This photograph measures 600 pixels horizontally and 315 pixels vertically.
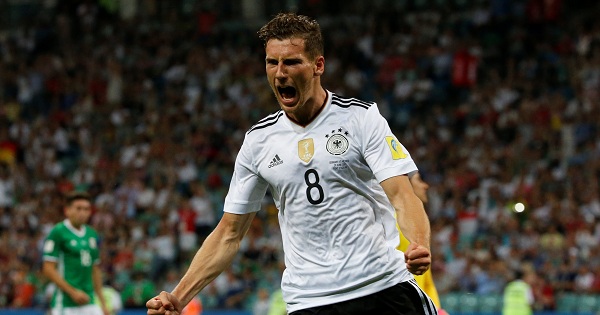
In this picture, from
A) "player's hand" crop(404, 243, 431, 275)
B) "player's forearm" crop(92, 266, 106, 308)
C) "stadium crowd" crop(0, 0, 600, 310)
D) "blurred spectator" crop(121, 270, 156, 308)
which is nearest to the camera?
"player's hand" crop(404, 243, 431, 275)

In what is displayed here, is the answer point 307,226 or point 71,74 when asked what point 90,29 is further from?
point 307,226

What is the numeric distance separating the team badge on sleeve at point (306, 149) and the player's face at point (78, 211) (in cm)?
629

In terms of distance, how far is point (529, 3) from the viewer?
20.0m

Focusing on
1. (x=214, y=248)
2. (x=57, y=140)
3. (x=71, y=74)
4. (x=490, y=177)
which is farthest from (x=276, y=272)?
(x=214, y=248)

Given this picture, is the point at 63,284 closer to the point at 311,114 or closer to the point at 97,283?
the point at 97,283

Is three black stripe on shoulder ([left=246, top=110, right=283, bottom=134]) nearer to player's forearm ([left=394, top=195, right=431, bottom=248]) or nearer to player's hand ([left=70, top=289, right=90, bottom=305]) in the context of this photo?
player's forearm ([left=394, top=195, right=431, bottom=248])

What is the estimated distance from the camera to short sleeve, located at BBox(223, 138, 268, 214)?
541cm

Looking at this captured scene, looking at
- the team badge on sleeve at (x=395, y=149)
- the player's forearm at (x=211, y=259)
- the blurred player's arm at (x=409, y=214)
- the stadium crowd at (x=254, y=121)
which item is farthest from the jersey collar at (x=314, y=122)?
the stadium crowd at (x=254, y=121)

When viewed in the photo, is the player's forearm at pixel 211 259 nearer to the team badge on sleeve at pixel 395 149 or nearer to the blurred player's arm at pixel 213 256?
the blurred player's arm at pixel 213 256

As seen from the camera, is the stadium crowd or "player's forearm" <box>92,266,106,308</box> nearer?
"player's forearm" <box>92,266,106,308</box>

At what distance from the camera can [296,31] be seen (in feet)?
16.9

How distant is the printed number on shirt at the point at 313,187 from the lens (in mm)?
5137

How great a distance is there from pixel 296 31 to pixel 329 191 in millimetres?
758

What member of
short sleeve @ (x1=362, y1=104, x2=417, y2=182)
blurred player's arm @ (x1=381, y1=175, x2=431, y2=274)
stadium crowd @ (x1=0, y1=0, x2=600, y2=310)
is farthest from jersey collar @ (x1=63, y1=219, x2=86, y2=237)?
blurred player's arm @ (x1=381, y1=175, x2=431, y2=274)
